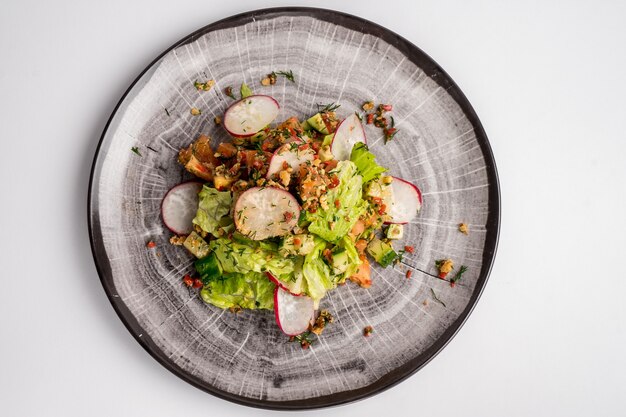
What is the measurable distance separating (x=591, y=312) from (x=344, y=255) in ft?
8.17

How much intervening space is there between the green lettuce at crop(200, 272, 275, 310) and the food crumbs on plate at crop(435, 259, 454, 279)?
4.25ft

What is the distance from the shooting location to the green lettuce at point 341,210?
3.27 m

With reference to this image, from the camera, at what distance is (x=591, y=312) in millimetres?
4312

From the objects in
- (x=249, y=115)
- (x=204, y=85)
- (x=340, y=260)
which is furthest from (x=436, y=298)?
(x=204, y=85)

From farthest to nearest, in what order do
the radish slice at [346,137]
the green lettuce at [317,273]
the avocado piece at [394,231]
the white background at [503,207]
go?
the white background at [503,207] < the avocado piece at [394,231] < the radish slice at [346,137] < the green lettuce at [317,273]

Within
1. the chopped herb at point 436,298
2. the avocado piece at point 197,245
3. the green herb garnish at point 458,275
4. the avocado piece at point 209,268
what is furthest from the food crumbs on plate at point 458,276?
the avocado piece at point 197,245

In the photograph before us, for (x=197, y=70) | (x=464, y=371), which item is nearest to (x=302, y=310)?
(x=464, y=371)

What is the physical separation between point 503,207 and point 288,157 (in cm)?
201

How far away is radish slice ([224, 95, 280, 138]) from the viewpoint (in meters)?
3.65

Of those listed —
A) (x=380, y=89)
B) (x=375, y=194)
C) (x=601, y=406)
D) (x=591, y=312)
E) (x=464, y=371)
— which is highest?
(x=380, y=89)

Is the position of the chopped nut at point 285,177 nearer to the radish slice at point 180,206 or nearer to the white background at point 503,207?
the radish slice at point 180,206

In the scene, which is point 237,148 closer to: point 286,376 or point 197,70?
point 197,70

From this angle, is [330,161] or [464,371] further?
[464,371]

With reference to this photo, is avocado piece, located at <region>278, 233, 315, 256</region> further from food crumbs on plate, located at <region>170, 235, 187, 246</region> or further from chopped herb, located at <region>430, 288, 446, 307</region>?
chopped herb, located at <region>430, 288, 446, 307</region>
